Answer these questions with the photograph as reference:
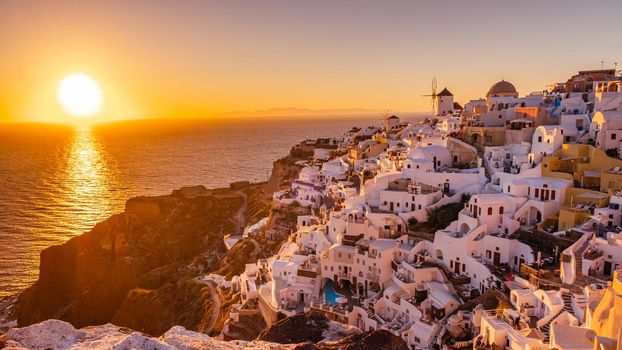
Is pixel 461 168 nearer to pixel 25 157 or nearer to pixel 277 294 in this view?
pixel 277 294

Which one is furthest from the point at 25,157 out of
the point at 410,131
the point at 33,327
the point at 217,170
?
the point at 33,327

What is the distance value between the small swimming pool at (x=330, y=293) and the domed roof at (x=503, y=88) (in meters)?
32.8

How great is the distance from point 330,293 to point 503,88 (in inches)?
1363

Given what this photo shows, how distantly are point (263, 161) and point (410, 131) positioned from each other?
77922 mm

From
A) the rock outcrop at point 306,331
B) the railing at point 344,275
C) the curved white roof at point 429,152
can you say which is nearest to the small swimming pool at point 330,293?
the railing at point 344,275

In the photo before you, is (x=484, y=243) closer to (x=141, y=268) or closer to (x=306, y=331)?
(x=306, y=331)

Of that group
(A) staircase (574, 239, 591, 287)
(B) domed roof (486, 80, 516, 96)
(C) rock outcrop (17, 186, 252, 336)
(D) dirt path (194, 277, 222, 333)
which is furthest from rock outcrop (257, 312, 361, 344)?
(B) domed roof (486, 80, 516, 96)

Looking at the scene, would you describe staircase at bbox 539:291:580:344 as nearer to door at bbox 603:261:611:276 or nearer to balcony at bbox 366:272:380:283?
door at bbox 603:261:611:276

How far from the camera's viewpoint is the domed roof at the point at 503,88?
5300cm

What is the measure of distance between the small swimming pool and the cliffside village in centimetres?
16

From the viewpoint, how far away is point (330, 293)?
1248 inches

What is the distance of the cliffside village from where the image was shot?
22172mm

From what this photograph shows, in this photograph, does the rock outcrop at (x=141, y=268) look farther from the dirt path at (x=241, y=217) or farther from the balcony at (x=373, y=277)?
the balcony at (x=373, y=277)

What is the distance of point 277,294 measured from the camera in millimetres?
32375
